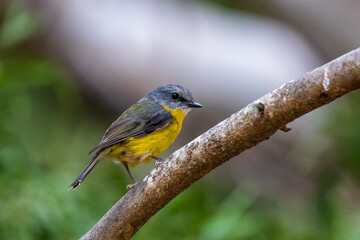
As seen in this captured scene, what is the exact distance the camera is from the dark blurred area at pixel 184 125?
495 cm

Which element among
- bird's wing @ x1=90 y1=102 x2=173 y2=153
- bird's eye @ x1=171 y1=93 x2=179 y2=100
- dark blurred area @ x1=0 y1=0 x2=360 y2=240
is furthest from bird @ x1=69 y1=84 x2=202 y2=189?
dark blurred area @ x1=0 y1=0 x2=360 y2=240

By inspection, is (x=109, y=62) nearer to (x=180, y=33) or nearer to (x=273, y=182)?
(x=180, y=33)

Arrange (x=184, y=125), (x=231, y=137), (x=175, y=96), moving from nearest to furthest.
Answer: (x=231, y=137) < (x=175, y=96) < (x=184, y=125)

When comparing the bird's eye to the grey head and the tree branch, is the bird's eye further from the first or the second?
the tree branch

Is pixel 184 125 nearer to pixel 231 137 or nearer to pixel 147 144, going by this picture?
pixel 147 144

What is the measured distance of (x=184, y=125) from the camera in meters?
6.89

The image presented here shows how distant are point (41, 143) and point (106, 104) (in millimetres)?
899

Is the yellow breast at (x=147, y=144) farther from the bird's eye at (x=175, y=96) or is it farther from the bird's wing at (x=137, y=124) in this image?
the bird's eye at (x=175, y=96)

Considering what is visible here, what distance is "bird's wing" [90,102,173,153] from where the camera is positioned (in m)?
3.73

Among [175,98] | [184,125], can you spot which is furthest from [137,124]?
[184,125]

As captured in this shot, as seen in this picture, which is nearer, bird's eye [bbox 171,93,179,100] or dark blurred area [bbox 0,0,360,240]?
bird's eye [bbox 171,93,179,100]

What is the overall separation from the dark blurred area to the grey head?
1071 millimetres

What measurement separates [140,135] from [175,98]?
0.60m

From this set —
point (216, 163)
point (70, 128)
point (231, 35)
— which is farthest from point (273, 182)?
point (216, 163)
